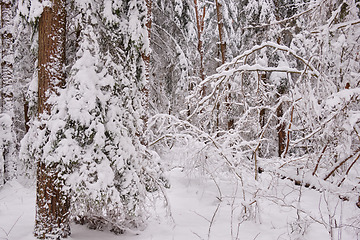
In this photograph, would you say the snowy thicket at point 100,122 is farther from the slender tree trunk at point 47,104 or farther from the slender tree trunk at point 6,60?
the slender tree trunk at point 6,60

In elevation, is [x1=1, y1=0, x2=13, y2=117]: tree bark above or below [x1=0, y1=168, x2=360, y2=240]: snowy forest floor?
above

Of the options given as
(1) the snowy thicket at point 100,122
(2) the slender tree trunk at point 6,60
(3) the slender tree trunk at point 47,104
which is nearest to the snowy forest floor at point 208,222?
(3) the slender tree trunk at point 47,104

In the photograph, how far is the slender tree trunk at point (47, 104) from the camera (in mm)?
3760

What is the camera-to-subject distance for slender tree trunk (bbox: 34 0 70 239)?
376cm

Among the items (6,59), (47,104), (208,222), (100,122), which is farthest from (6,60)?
(208,222)

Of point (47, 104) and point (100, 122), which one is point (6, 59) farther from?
point (100, 122)

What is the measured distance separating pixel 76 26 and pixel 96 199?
2633mm

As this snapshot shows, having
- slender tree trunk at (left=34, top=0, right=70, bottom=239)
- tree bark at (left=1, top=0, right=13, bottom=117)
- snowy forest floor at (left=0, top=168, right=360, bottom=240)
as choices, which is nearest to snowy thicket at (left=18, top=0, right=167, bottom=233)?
slender tree trunk at (left=34, top=0, right=70, bottom=239)

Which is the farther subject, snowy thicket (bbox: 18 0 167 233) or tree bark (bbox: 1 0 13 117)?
tree bark (bbox: 1 0 13 117)

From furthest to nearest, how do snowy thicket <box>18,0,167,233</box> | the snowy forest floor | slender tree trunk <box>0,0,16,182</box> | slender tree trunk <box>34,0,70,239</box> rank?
A: slender tree trunk <box>0,0,16,182</box>
the snowy forest floor
slender tree trunk <box>34,0,70,239</box>
snowy thicket <box>18,0,167,233</box>

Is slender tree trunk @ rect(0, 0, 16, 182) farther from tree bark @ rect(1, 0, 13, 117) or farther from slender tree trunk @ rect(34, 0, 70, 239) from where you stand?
slender tree trunk @ rect(34, 0, 70, 239)

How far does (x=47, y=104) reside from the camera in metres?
3.82

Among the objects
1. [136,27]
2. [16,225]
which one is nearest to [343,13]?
[136,27]

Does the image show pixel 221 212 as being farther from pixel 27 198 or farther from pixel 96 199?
pixel 27 198
